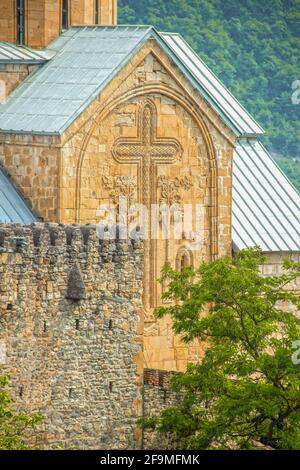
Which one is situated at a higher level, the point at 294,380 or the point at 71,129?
the point at 71,129

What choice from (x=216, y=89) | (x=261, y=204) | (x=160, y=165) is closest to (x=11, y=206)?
(x=160, y=165)

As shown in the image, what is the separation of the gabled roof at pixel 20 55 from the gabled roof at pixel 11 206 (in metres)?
2.83

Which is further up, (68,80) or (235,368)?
(68,80)

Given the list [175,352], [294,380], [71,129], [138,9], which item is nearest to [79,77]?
[71,129]

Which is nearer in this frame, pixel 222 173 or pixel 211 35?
pixel 222 173

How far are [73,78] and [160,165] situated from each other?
2505mm

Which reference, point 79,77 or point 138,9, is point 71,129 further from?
point 138,9

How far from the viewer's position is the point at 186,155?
195ft

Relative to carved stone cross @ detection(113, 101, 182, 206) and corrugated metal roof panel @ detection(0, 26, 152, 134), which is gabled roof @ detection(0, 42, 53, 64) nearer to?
corrugated metal roof panel @ detection(0, 26, 152, 134)

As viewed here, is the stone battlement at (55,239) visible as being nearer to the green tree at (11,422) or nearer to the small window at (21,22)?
the green tree at (11,422)

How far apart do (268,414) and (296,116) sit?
4029cm

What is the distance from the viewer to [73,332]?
51719 mm

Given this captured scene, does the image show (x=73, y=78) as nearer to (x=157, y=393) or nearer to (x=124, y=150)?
(x=124, y=150)

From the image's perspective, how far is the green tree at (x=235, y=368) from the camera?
50781mm
